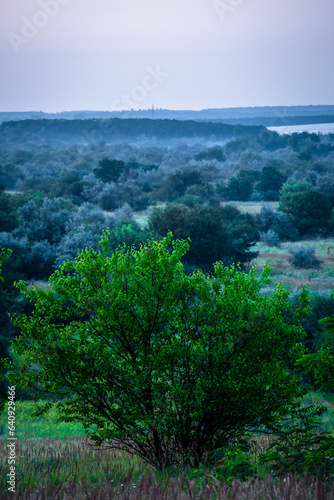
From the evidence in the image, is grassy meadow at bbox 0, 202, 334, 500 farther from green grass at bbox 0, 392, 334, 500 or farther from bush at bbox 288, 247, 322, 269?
bush at bbox 288, 247, 322, 269

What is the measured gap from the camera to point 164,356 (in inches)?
255

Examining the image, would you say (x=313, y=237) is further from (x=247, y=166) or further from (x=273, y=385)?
(x=247, y=166)

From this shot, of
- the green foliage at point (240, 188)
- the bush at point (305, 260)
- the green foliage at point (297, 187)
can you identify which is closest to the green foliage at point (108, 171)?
the green foliage at point (240, 188)

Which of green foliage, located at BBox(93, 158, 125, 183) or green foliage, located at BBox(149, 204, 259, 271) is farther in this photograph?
green foliage, located at BBox(93, 158, 125, 183)

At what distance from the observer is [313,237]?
4097cm

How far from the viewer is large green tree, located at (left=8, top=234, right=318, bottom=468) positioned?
643cm

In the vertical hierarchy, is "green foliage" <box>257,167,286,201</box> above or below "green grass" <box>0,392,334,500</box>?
above

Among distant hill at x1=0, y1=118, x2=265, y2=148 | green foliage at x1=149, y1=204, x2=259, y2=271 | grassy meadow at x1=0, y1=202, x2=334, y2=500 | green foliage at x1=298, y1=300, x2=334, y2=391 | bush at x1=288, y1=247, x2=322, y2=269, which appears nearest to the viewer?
grassy meadow at x1=0, y1=202, x2=334, y2=500

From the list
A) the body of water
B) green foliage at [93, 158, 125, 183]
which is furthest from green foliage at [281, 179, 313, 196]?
the body of water

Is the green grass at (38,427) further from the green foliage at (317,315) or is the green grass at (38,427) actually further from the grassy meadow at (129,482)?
the green foliage at (317,315)

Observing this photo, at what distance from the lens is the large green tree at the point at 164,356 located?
6430 millimetres

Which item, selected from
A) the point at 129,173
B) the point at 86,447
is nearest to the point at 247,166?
the point at 129,173

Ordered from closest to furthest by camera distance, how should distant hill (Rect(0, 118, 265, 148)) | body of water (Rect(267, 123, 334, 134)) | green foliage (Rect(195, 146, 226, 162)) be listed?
green foliage (Rect(195, 146, 226, 162))
body of water (Rect(267, 123, 334, 134))
distant hill (Rect(0, 118, 265, 148))

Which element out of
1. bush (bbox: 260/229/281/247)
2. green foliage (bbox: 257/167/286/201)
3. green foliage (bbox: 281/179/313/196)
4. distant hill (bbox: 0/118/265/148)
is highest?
distant hill (bbox: 0/118/265/148)
